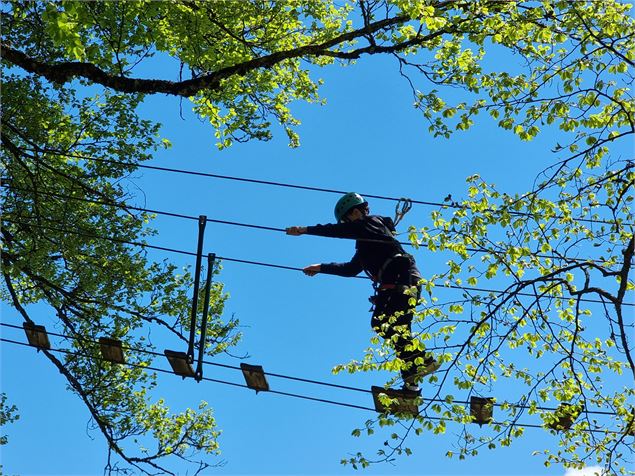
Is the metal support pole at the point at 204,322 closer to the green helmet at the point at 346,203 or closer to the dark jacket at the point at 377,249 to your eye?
the dark jacket at the point at 377,249

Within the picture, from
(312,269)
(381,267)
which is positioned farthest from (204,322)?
(381,267)

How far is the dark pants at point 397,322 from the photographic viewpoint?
802 centimetres

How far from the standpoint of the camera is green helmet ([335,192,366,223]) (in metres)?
8.69

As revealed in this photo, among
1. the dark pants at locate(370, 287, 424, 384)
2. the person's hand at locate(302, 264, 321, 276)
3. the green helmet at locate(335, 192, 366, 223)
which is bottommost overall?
the dark pants at locate(370, 287, 424, 384)

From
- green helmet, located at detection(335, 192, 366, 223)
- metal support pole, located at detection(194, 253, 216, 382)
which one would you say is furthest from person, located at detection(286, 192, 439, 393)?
metal support pole, located at detection(194, 253, 216, 382)

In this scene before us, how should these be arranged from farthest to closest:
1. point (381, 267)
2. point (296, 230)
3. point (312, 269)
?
point (312, 269) < point (381, 267) < point (296, 230)

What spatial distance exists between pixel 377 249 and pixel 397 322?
76 cm

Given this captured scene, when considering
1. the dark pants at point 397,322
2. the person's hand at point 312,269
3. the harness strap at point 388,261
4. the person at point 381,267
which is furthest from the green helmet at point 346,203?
the dark pants at point 397,322

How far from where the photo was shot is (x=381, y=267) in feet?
27.7

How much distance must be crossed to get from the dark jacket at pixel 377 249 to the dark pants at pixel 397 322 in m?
0.16

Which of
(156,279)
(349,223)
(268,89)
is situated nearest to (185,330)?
(156,279)

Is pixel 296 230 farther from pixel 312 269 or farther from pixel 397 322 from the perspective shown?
pixel 397 322

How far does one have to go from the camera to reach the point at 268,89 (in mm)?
13586

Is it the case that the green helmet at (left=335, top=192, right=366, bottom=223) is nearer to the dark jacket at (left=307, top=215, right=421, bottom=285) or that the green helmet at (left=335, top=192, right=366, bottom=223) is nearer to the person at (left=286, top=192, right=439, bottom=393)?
the person at (left=286, top=192, right=439, bottom=393)
